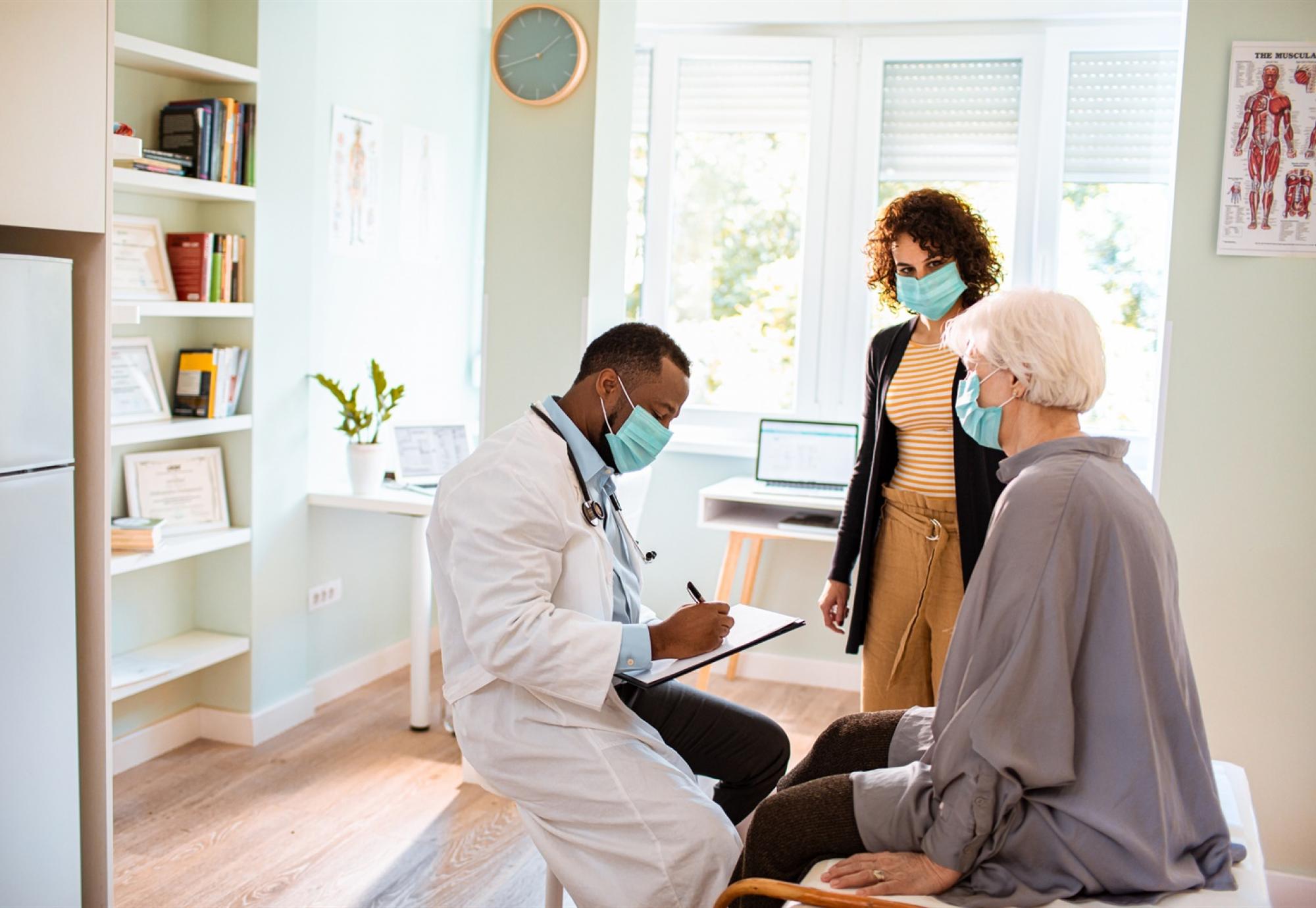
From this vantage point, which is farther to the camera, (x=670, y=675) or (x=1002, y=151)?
(x=1002, y=151)

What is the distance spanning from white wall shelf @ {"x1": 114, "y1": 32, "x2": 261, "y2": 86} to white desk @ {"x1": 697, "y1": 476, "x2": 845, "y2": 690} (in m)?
1.95

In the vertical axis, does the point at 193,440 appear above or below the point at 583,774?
above

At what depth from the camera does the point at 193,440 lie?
345 centimetres

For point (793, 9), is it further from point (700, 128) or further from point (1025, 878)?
point (1025, 878)

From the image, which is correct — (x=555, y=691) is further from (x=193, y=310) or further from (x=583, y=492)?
(x=193, y=310)

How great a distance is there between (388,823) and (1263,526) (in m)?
2.32

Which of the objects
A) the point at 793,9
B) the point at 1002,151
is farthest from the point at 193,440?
the point at 1002,151

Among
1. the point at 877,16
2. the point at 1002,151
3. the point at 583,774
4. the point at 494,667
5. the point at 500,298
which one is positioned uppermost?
the point at 877,16

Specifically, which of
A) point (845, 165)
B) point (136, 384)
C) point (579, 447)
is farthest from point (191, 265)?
point (845, 165)

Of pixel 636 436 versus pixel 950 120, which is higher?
pixel 950 120

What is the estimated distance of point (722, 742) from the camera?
2.17 m

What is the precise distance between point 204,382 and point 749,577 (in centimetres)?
205

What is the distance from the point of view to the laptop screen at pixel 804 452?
404 centimetres

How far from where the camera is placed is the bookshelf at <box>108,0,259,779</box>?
3.09 meters
